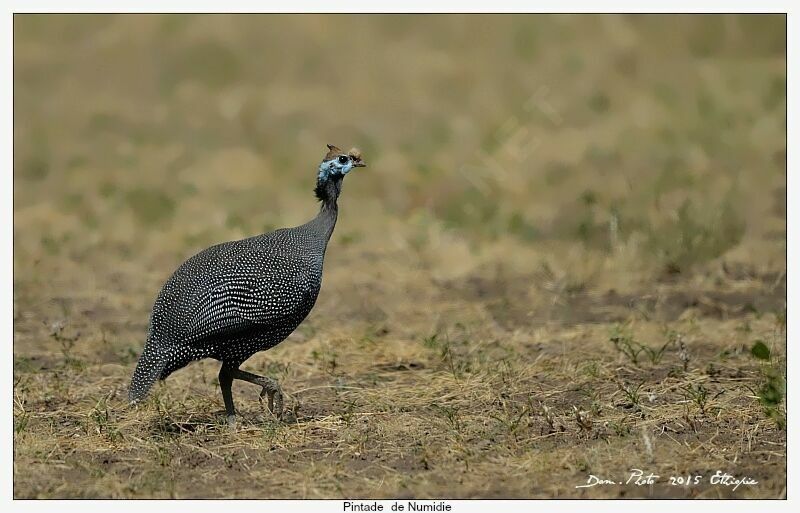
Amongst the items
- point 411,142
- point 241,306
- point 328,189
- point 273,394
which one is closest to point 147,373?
point 241,306

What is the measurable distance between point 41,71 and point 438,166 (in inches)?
197

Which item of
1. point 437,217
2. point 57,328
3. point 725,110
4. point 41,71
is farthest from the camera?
point 41,71

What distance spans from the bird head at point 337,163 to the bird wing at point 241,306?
66 centimetres

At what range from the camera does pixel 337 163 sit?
6164mm

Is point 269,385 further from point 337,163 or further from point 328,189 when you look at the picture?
point 337,163

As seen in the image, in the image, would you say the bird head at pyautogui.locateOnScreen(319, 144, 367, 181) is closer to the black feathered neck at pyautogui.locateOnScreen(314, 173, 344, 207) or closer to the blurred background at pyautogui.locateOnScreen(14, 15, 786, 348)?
the black feathered neck at pyautogui.locateOnScreen(314, 173, 344, 207)

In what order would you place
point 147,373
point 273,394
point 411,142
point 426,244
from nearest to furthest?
1. point 147,373
2. point 273,394
3. point 426,244
4. point 411,142

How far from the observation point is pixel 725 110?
12688mm

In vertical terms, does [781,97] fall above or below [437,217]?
above

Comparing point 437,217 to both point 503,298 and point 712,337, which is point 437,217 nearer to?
point 503,298

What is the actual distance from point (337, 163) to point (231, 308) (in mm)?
969

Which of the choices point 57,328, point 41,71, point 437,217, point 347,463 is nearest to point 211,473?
point 347,463

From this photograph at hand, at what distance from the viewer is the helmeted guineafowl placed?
18.5 feet
